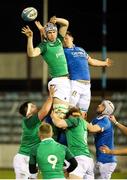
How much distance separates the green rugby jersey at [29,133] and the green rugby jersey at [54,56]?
115 cm

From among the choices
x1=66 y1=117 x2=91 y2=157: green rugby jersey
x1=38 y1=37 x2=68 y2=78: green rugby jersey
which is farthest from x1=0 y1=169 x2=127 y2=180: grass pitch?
x1=38 y1=37 x2=68 y2=78: green rugby jersey

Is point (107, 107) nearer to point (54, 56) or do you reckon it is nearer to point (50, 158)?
point (54, 56)

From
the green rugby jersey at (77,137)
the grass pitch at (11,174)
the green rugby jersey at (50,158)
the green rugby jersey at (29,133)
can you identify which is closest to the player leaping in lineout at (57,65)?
the green rugby jersey at (77,137)

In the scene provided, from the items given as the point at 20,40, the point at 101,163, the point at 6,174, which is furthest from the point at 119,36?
the point at 101,163

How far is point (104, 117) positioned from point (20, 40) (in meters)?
18.7

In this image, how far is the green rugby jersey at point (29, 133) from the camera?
67.9ft

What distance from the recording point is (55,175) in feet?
56.7

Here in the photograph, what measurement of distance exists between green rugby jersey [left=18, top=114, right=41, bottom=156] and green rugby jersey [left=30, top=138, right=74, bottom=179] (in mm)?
3076

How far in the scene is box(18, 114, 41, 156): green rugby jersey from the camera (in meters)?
20.7

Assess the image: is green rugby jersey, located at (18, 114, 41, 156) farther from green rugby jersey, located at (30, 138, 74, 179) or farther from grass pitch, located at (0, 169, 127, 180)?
grass pitch, located at (0, 169, 127, 180)

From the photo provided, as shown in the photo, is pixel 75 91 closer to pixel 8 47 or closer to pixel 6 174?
pixel 6 174

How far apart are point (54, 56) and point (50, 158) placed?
3.47 m

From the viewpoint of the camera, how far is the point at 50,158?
680 inches

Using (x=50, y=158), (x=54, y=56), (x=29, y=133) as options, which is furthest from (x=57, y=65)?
(x=50, y=158)
